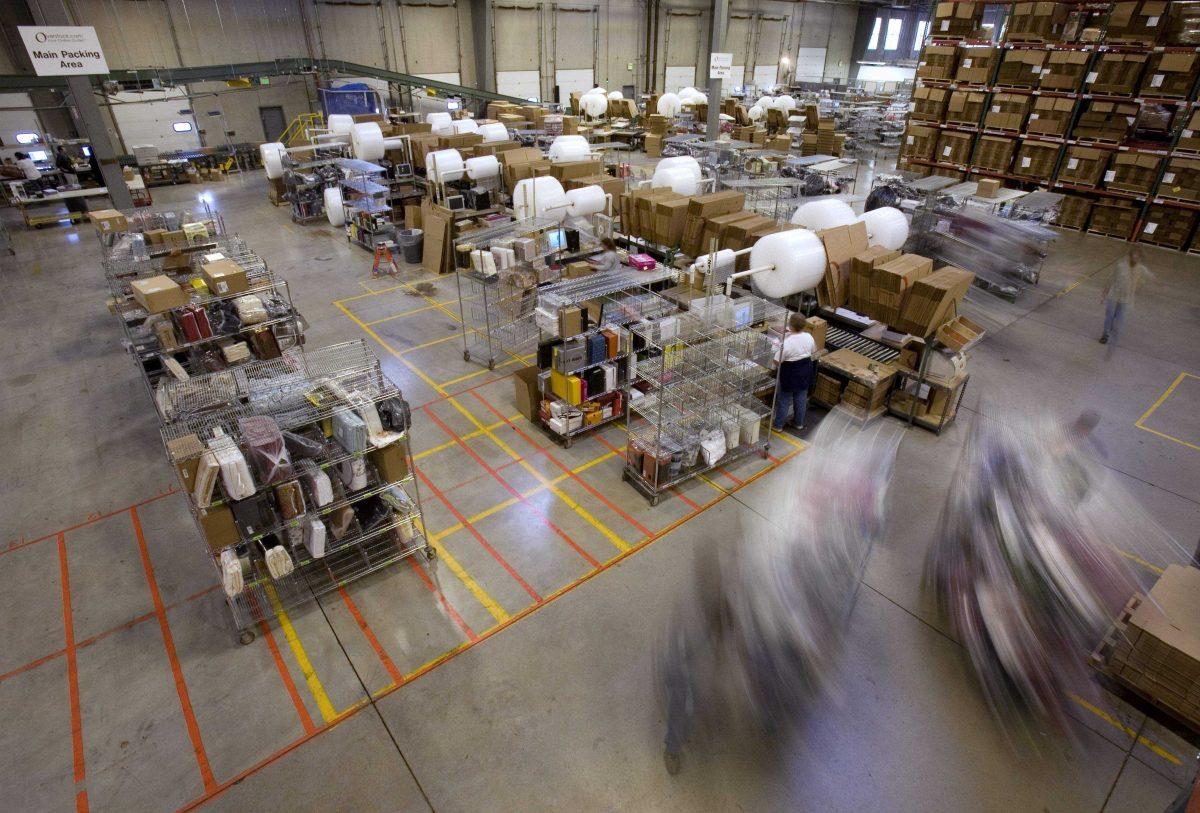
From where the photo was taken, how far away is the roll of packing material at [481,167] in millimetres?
15805

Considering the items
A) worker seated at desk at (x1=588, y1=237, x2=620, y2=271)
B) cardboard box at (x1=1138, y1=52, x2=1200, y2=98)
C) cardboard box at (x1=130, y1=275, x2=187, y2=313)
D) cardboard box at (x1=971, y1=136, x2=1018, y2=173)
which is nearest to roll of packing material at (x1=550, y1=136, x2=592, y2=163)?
worker seated at desk at (x1=588, y1=237, x2=620, y2=271)

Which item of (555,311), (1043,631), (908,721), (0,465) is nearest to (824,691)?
(908,721)

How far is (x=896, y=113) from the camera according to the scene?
32.8 m

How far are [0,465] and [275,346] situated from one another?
362cm

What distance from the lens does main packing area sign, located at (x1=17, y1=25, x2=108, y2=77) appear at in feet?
46.6

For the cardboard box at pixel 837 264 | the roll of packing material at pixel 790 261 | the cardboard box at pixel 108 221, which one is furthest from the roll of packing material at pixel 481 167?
the cardboard box at pixel 837 264

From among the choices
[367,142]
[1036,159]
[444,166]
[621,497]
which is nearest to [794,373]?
[621,497]

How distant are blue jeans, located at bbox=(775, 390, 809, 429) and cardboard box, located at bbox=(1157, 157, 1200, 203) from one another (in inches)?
568

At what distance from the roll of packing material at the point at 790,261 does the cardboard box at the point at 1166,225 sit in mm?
13545

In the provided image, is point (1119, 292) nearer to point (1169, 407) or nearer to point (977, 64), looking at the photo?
point (1169, 407)

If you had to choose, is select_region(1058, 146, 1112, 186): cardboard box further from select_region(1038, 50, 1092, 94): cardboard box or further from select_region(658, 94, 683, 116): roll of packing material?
select_region(658, 94, 683, 116): roll of packing material

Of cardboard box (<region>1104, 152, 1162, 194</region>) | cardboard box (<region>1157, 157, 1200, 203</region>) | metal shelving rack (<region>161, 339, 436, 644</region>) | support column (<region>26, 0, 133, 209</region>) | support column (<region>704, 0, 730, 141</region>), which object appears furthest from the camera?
support column (<region>704, 0, 730, 141</region>)

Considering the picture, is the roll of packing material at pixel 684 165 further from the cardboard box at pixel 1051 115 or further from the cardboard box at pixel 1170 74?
→ the cardboard box at pixel 1170 74

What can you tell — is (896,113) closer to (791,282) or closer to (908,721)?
(791,282)
